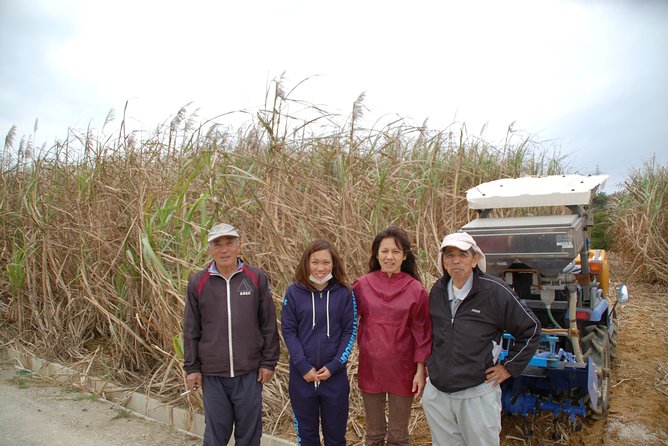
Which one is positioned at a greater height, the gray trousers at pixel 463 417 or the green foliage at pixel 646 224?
the green foliage at pixel 646 224

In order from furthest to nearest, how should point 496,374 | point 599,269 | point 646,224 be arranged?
point 646,224, point 599,269, point 496,374

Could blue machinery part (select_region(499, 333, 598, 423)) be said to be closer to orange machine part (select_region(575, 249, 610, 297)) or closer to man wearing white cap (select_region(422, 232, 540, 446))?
man wearing white cap (select_region(422, 232, 540, 446))

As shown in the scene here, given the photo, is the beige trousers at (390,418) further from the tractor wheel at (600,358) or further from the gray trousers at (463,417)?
the tractor wheel at (600,358)

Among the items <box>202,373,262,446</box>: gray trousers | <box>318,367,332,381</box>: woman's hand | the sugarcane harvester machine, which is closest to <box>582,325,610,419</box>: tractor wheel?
the sugarcane harvester machine

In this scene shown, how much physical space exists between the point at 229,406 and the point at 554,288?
237 centimetres

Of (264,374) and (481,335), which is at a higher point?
(481,335)

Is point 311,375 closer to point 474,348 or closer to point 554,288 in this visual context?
point 474,348

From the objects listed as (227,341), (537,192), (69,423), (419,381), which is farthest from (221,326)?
(537,192)

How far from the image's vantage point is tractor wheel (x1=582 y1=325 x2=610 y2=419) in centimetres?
388

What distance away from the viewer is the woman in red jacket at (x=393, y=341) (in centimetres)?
290

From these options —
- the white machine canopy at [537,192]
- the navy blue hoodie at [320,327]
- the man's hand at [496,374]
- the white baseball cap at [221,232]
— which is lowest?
the man's hand at [496,374]

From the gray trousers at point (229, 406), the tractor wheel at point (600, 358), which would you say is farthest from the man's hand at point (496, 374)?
the tractor wheel at point (600, 358)

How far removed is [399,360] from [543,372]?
1350 millimetres

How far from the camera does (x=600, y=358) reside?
3963 mm
